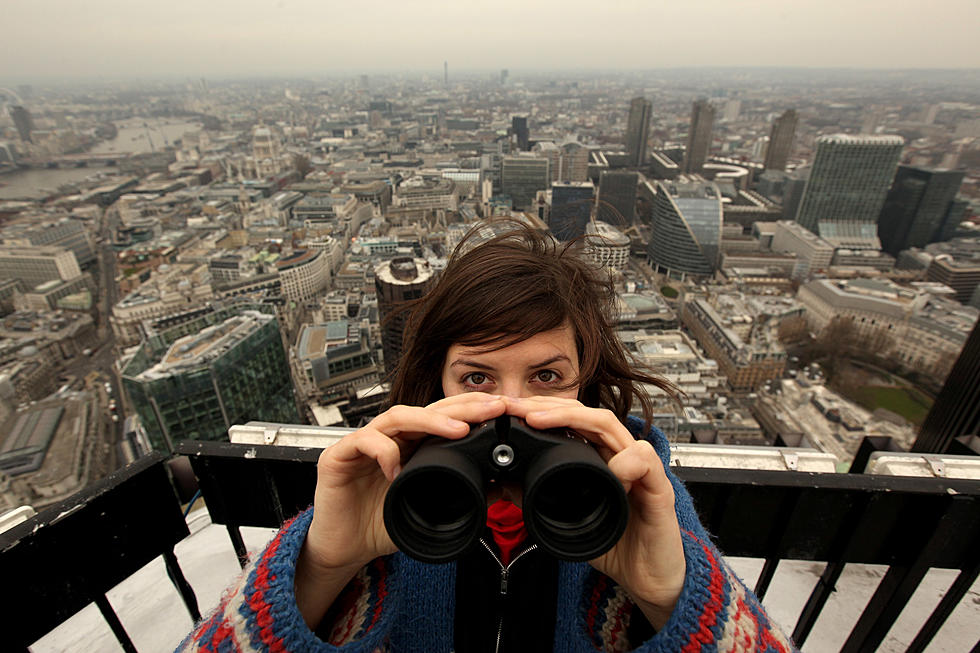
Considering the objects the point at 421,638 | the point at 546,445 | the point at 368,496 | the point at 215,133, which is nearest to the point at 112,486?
the point at 368,496

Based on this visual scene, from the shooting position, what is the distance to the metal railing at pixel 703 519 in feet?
3.49

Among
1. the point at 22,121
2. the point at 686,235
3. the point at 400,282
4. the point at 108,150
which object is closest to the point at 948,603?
the point at 400,282

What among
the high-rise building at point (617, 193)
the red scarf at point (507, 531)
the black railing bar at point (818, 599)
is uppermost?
the red scarf at point (507, 531)

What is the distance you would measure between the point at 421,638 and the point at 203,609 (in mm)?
984

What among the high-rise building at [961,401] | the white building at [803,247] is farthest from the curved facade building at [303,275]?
the white building at [803,247]

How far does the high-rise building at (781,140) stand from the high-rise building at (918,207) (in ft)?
42.1

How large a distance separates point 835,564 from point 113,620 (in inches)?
74.5

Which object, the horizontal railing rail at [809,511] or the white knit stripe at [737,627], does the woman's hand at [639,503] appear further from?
the horizontal railing rail at [809,511]

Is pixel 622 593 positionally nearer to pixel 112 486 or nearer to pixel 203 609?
pixel 112 486

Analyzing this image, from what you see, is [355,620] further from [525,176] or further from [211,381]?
[525,176]

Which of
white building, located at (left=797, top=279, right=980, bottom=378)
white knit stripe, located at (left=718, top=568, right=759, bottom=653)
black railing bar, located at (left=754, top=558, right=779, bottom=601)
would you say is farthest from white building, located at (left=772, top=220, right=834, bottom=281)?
white knit stripe, located at (left=718, top=568, right=759, bottom=653)

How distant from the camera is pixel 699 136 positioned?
1636 inches

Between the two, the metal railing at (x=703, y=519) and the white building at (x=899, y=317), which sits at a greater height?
the metal railing at (x=703, y=519)

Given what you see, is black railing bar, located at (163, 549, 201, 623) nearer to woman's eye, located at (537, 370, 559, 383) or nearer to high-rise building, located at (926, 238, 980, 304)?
woman's eye, located at (537, 370, 559, 383)
